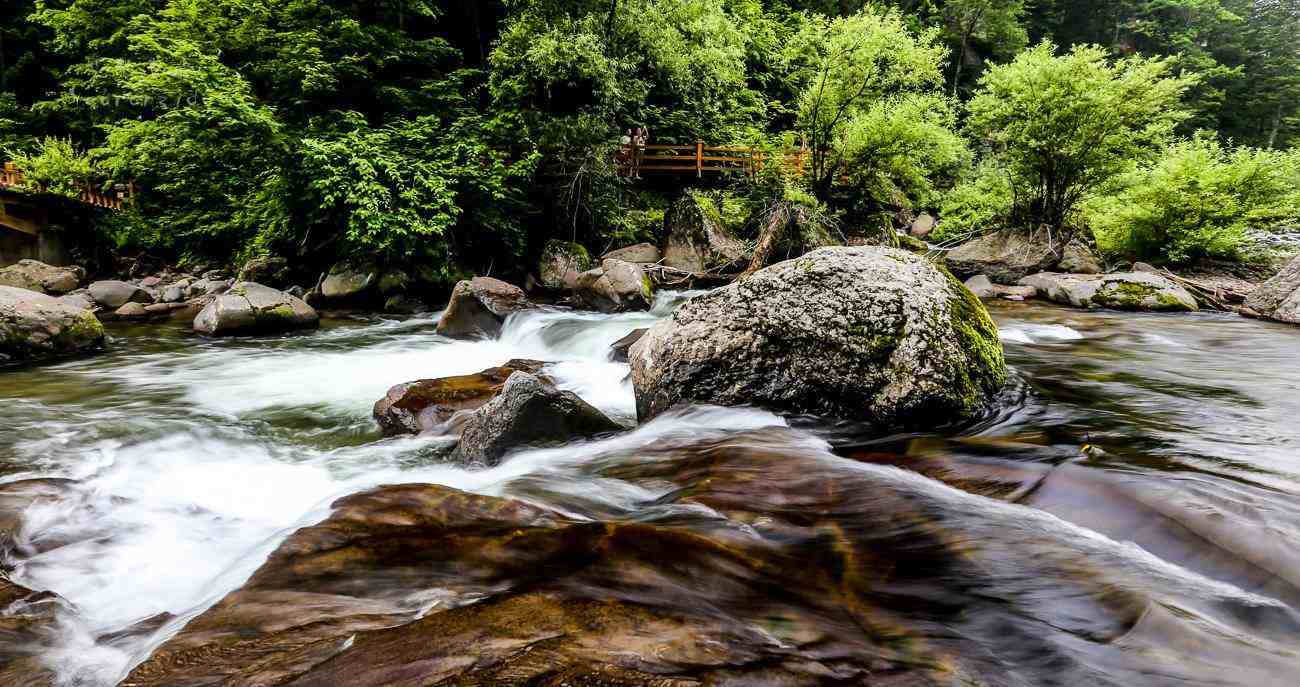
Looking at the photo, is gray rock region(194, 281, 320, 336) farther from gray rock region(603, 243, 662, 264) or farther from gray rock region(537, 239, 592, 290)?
gray rock region(603, 243, 662, 264)

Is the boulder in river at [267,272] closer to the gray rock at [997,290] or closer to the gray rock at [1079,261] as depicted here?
the gray rock at [997,290]

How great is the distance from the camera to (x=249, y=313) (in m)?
10.5

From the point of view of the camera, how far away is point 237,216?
14977 mm

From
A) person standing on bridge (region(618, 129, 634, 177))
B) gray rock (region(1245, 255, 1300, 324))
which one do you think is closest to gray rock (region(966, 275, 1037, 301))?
gray rock (region(1245, 255, 1300, 324))

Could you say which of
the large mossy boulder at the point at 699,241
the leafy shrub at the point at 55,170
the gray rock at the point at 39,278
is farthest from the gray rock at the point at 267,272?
the large mossy boulder at the point at 699,241

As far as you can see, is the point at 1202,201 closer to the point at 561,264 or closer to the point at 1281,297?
the point at 1281,297

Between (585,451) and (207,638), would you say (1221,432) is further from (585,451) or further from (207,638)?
(207,638)

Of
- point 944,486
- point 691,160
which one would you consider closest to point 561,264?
point 691,160

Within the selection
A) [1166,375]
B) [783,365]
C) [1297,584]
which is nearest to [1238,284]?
[1166,375]

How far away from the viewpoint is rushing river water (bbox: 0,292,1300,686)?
7.20 ft

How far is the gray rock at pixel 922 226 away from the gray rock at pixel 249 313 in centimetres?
1817

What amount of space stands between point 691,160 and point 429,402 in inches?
619

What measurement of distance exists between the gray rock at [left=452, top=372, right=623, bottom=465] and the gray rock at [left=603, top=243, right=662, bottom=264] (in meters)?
10.2

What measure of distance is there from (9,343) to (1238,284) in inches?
844
